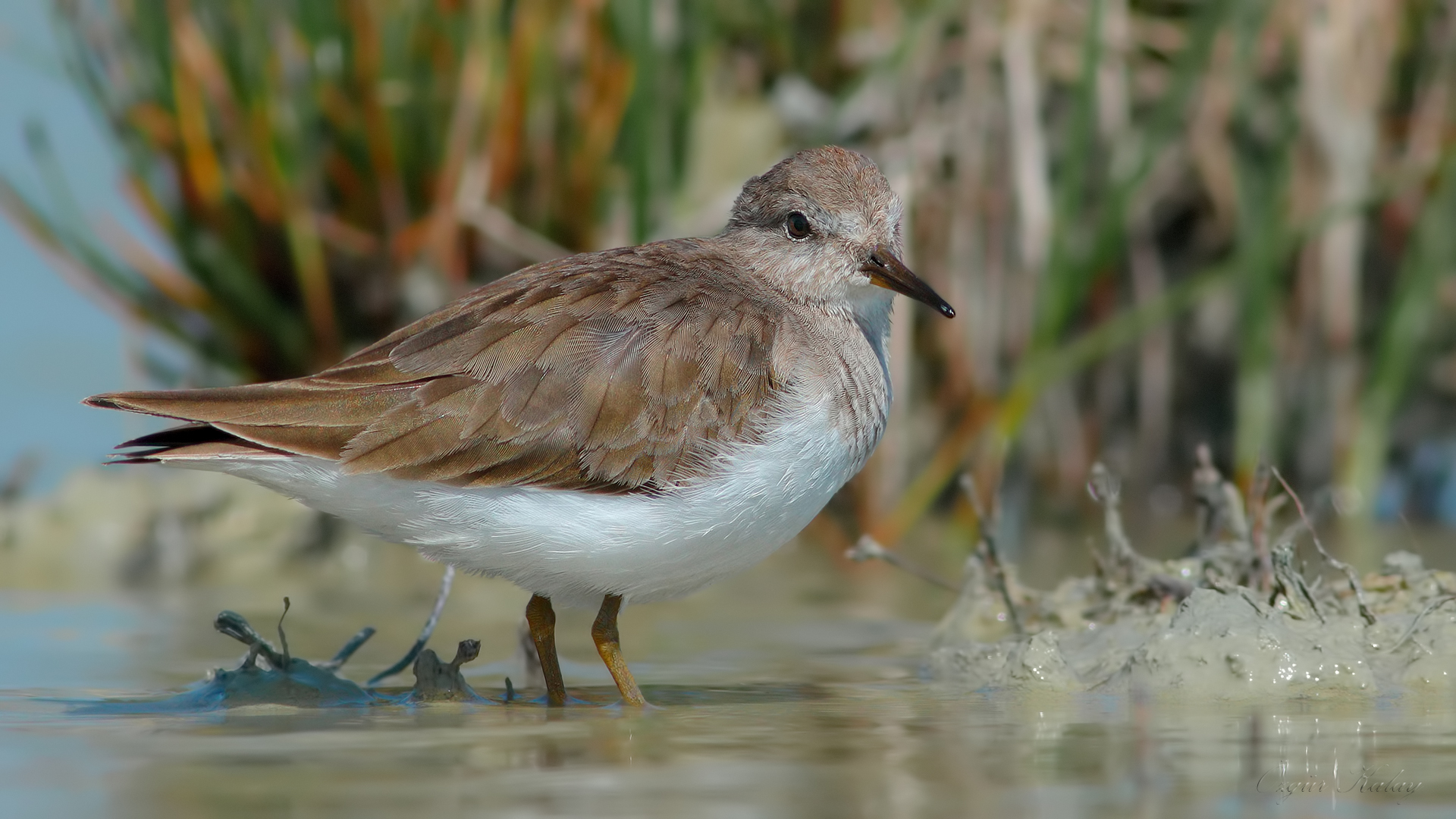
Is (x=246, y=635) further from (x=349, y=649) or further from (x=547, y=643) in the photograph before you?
(x=547, y=643)

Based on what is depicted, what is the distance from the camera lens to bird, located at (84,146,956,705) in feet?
15.8

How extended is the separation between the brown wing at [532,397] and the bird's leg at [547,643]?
1.75 ft

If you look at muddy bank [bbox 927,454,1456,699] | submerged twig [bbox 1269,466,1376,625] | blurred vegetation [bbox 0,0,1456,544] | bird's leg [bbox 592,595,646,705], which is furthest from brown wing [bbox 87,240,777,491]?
blurred vegetation [bbox 0,0,1456,544]

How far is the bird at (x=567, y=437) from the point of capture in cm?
480

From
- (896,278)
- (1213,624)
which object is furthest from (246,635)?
(1213,624)

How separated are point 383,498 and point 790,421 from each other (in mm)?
1185

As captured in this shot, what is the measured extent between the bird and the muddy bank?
78 cm

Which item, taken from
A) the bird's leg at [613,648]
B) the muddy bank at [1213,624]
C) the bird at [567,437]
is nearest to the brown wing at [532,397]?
the bird at [567,437]

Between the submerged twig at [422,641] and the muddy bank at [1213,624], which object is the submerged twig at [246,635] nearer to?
the submerged twig at [422,641]

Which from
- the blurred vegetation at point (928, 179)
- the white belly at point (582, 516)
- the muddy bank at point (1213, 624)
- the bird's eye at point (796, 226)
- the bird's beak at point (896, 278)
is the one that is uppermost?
the blurred vegetation at point (928, 179)

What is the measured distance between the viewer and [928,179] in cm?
818

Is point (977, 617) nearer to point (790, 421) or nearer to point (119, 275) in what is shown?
point (790, 421)

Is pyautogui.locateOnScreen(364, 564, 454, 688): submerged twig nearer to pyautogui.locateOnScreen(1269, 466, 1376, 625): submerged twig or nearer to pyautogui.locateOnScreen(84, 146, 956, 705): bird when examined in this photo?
pyautogui.locateOnScreen(84, 146, 956, 705): bird

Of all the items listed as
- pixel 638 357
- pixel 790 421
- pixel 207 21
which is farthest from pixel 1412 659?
pixel 207 21
